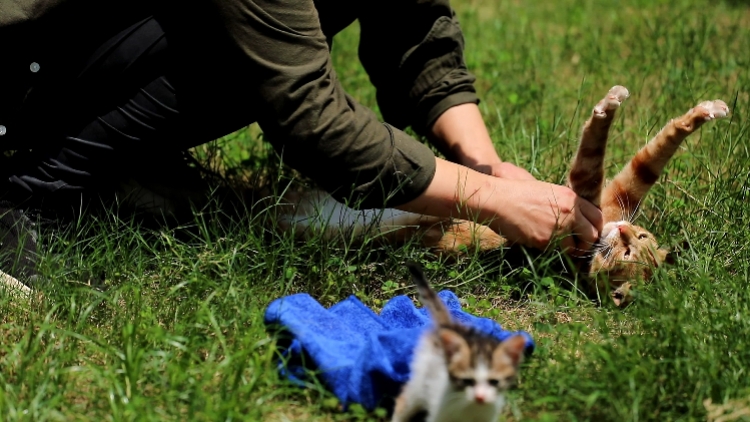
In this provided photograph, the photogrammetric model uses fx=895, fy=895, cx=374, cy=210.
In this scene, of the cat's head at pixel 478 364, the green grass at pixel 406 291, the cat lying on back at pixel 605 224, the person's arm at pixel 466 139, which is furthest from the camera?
the person's arm at pixel 466 139

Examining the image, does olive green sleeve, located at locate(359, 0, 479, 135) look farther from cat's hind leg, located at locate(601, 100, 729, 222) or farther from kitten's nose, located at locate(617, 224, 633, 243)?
kitten's nose, located at locate(617, 224, 633, 243)

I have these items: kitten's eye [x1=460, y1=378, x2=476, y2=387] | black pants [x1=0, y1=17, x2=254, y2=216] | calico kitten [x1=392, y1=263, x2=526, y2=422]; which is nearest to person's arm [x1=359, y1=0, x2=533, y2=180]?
black pants [x1=0, y1=17, x2=254, y2=216]

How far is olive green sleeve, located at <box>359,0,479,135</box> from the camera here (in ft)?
10.3

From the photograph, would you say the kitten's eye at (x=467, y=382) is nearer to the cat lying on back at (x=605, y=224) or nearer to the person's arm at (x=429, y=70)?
the cat lying on back at (x=605, y=224)

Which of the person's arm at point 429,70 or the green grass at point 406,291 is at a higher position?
the person's arm at point 429,70

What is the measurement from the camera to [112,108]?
2.64 meters

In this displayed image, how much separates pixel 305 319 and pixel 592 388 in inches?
27.3

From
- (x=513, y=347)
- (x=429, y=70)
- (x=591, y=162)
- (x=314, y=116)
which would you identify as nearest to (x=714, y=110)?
(x=591, y=162)

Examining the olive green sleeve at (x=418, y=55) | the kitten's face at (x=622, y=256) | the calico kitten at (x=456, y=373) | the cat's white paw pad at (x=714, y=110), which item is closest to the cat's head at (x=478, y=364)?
the calico kitten at (x=456, y=373)

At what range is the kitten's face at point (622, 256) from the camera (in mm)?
2727

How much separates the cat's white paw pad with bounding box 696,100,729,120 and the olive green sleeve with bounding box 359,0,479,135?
0.84 meters

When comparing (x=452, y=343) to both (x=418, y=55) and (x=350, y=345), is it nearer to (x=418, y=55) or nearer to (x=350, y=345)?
(x=350, y=345)

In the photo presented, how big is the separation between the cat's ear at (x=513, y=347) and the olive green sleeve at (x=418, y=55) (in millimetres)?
1592

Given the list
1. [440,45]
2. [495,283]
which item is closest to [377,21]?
[440,45]
